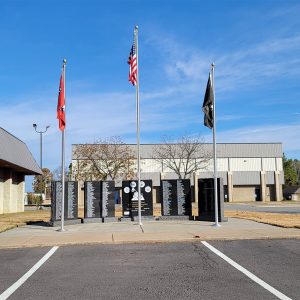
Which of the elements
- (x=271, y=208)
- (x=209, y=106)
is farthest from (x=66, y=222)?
(x=271, y=208)

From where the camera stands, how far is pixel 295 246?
12.3 m

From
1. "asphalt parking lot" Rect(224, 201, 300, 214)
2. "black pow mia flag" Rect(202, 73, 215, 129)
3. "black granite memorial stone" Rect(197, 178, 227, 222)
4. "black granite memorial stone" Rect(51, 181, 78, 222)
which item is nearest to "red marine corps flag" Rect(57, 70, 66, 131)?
"black granite memorial stone" Rect(51, 181, 78, 222)

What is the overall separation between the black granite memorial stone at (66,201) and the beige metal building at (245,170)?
62935 mm

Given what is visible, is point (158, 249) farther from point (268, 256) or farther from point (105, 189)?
point (105, 189)

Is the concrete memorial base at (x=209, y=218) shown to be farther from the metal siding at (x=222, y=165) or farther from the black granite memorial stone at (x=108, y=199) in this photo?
the metal siding at (x=222, y=165)

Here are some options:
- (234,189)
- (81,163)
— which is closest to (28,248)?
(81,163)

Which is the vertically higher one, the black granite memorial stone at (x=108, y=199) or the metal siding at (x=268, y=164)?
the metal siding at (x=268, y=164)

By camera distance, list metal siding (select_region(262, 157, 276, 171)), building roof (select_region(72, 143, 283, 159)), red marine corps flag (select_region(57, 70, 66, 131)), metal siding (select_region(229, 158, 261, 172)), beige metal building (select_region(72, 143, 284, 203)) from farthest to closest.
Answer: metal siding (select_region(262, 157, 276, 171)) < building roof (select_region(72, 143, 283, 159)) < metal siding (select_region(229, 158, 261, 172)) < beige metal building (select_region(72, 143, 284, 203)) < red marine corps flag (select_region(57, 70, 66, 131))

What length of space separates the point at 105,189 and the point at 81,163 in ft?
130

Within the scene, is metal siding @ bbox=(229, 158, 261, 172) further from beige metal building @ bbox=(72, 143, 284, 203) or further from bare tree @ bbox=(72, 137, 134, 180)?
bare tree @ bbox=(72, 137, 134, 180)

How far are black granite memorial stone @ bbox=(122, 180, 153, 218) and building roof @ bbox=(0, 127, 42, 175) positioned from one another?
38.2ft

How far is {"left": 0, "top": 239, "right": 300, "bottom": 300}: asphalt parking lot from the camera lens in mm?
7488

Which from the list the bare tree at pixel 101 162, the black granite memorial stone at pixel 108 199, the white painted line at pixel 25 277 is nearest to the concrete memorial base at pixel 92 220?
the black granite memorial stone at pixel 108 199

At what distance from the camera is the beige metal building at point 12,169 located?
33.8m
